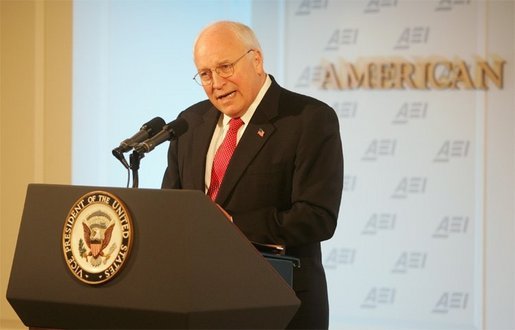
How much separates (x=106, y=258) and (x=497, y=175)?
3609 mm

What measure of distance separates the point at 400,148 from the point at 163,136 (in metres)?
3.20

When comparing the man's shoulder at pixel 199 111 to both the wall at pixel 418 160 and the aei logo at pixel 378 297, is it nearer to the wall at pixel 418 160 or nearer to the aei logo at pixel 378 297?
the wall at pixel 418 160

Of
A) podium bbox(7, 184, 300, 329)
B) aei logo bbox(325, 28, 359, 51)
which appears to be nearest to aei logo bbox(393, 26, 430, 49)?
aei logo bbox(325, 28, 359, 51)

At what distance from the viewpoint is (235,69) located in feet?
7.93

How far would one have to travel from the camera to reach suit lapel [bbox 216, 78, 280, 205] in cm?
241

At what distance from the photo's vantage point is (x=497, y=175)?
16.2ft

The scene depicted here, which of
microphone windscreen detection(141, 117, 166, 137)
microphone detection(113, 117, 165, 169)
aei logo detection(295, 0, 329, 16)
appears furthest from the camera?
aei logo detection(295, 0, 329, 16)

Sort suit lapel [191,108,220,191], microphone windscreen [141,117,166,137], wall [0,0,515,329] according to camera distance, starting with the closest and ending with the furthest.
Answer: microphone windscreen [141,117,166,137] < suit lapel [191,108,220,191] < wall [0,0,515,329]

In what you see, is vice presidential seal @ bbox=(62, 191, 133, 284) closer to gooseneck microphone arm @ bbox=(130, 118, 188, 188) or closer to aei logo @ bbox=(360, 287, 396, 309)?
gooseneck microphone arm @ bbox=(130, 118, 188, 188)

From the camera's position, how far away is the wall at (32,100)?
16.7 ft

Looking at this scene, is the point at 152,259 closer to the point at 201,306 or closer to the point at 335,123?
the point at 201,306

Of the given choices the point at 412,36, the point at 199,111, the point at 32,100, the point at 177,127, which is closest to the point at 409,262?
the point at 412,36

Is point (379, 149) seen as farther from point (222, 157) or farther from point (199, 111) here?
point (222, 157)

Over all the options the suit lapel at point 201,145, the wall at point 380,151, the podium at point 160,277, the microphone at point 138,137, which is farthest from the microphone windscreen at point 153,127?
the wall at point 380,151
